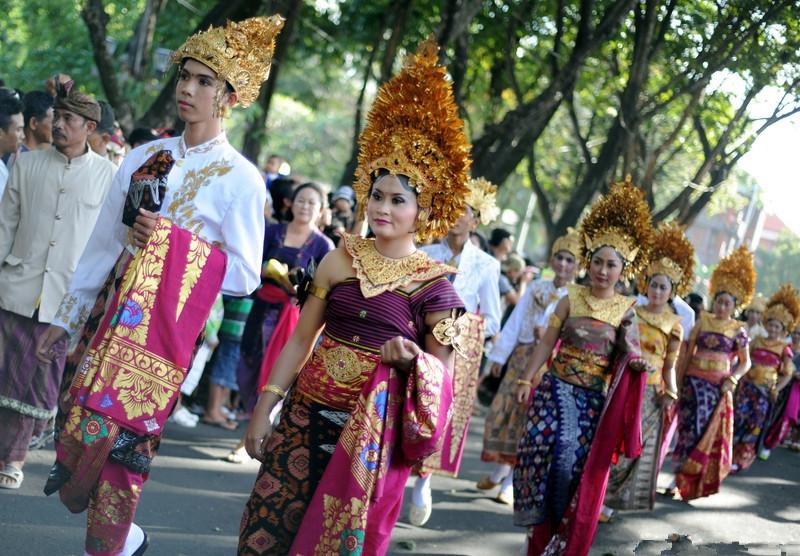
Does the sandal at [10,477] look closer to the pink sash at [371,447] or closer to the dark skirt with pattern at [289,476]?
the dark skirt with pattern at [289,476]

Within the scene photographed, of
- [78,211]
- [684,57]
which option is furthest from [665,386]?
[684,57]

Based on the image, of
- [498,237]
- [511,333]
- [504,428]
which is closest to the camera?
[504,428]

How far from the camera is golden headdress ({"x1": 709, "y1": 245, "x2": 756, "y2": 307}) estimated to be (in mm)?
10977

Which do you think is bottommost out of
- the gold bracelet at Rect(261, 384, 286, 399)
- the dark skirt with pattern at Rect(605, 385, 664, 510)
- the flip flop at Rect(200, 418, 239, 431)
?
the flip flop at Rect(200, 418, 239, 431)

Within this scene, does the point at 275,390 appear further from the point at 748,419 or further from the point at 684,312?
the point at 748,419

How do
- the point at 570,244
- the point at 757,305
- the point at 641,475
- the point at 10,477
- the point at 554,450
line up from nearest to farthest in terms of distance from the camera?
the point at 10,477, the point at 554,450, the point at 641,475, the point at 570,244, the point at 757,305

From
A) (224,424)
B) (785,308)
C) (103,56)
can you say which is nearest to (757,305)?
(785,308)

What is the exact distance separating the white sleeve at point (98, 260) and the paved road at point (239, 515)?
1322 mm

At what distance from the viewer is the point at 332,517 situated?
3.85 metres

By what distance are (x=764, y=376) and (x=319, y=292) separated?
11.3 meters

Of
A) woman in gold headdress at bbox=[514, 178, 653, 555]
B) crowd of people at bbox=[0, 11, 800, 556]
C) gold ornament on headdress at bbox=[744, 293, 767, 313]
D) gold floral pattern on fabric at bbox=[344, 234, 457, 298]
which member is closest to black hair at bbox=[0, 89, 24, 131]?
crowd of people at bbox=[0, 11, 800, 556]

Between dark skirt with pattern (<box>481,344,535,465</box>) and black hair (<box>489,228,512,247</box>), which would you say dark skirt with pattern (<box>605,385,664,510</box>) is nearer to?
dark skirt with pattern (<box>481,344,535,465</box>)

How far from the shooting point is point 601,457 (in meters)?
6.46

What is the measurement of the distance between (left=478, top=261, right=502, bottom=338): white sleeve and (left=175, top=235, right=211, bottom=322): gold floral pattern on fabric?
12.4 ft
